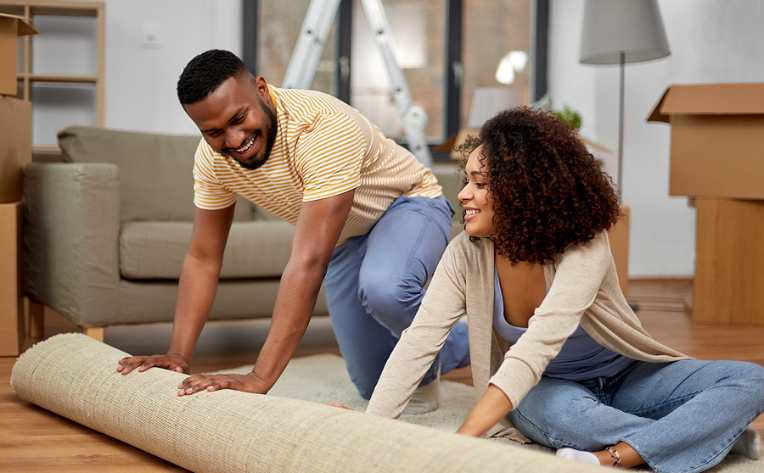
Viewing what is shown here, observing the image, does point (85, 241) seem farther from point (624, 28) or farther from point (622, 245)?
point (624, 28)

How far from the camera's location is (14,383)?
2.15 m

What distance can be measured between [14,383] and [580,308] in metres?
1.31

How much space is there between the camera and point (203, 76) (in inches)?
63.4

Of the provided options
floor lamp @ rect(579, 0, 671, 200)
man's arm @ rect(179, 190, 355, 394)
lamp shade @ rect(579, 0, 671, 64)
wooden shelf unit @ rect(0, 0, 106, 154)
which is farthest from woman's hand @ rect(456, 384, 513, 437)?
wooden shelf unit @ rect(0, 0, 106, 154)

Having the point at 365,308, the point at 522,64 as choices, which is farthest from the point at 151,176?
the point at 522,64

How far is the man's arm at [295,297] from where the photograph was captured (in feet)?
5.42

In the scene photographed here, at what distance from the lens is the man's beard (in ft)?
5.75

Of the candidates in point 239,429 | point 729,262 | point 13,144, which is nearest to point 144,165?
point 13,144

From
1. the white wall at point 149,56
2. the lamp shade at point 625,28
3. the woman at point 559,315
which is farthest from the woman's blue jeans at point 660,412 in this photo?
the white wall at point 149,56

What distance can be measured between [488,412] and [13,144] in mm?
2189

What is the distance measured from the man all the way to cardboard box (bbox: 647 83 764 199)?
183 centimetres

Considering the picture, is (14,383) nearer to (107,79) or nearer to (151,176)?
(151,176)

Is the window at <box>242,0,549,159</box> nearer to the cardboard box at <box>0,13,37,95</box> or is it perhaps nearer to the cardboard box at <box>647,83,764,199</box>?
the cardboard box at <box>647,83,764,199</box>

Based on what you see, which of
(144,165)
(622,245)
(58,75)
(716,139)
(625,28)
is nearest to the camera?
(144,165)
